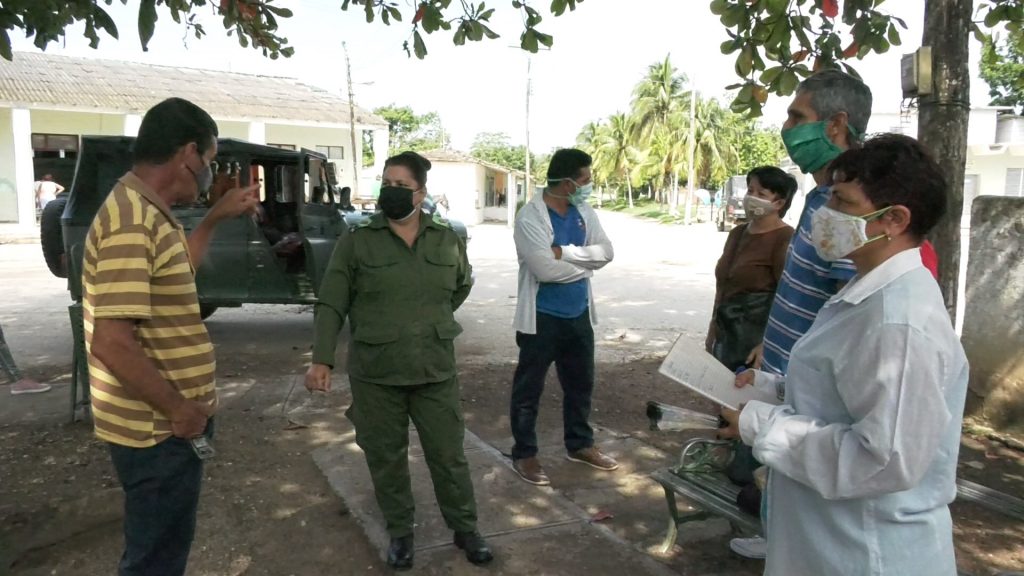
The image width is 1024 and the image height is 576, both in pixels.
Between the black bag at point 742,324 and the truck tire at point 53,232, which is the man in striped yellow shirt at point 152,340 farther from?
the truck tire at point 53,232

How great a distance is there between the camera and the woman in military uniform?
3.01 metres

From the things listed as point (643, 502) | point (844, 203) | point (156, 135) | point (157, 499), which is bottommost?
point (643, 502)

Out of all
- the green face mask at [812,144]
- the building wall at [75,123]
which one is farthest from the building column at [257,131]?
the green face mask at [812,144]

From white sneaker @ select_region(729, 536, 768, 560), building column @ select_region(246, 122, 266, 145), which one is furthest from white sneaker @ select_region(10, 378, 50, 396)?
building column @ select_region(246, 122, 266, 145)

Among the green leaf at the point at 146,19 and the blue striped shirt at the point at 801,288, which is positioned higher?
the green leaf at the point at 146,19

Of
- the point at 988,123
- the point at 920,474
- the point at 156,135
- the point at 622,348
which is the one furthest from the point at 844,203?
the point at 988,123

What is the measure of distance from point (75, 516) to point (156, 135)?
237 centimetres

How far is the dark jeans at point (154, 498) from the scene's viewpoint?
2025mm

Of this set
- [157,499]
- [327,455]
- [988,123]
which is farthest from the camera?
[988,123]

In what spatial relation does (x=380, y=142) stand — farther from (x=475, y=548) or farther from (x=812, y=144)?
(x=812, y=144)

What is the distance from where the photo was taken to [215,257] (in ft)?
23.8

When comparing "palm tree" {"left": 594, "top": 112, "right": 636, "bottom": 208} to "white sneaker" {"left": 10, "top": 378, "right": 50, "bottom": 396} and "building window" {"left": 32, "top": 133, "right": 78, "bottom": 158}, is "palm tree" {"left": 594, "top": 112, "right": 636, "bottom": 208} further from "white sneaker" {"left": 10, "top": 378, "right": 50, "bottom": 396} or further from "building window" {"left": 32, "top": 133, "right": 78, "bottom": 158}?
"white sneaker" {"left": 10, "top": 378, "right": 50, "bottom": 396}

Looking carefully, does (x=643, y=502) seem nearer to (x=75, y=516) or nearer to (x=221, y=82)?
(x=75, y=516)

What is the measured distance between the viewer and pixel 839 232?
163cm
